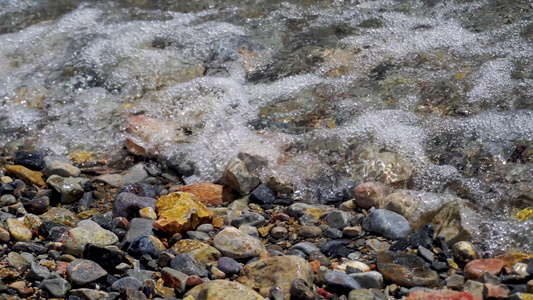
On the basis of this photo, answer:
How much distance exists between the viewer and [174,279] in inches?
102

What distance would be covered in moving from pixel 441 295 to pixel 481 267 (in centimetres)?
32

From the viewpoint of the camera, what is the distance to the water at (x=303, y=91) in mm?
3480

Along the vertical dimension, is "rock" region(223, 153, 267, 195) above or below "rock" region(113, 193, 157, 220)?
above

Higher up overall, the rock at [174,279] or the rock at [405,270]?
the rock at [405,270]

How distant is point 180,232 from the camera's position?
306 cm

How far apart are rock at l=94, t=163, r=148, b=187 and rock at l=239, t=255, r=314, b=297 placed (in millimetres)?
1271

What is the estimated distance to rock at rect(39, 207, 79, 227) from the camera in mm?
3186

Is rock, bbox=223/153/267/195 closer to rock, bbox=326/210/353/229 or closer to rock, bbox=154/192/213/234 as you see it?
rock, bbox=154/192/213/234

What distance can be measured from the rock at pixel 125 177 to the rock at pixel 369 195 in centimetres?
136

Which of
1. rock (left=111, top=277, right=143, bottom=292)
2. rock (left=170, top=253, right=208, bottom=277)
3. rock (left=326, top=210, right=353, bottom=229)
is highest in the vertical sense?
rock (left=111, top=277, right=143, bottom=292)

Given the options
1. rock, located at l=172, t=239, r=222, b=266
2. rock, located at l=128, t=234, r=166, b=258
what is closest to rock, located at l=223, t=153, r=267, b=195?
rock, located at l=172, t=239, r=222, b=266

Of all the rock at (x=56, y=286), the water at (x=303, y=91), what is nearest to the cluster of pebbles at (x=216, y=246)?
the rock at (x=56, y=286)

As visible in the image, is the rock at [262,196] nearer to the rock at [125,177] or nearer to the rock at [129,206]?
the rock at [129,206]

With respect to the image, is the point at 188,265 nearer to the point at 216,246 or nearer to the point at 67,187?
the point at 216,246
